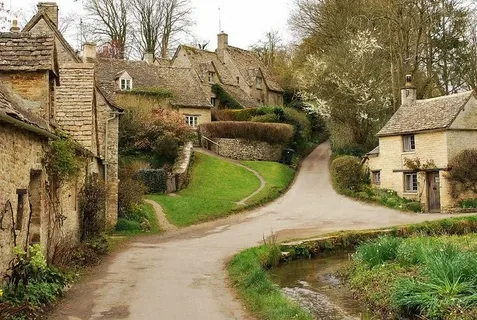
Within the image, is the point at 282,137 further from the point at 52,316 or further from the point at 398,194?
the point at 52,316

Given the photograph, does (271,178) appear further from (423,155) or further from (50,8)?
(50,8)

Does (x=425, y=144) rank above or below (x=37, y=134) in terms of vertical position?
above

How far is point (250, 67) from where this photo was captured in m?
58.6

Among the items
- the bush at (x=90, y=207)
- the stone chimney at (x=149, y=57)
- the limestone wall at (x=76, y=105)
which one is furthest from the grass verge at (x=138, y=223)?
the stone chimney at (x=149, y=57)

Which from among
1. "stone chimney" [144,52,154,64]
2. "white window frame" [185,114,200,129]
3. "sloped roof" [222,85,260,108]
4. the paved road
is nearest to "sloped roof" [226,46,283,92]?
"sloped roof" [222,85,260,108]

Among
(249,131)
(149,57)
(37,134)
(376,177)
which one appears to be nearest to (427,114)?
(376,177)

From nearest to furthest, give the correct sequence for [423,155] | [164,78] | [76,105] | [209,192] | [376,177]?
[76,105] → [209,192] → [423,155] → [376,177] → [164,78]

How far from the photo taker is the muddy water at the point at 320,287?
41.6ft

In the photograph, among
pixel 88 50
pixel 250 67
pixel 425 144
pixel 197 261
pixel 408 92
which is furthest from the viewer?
pixel 250 67

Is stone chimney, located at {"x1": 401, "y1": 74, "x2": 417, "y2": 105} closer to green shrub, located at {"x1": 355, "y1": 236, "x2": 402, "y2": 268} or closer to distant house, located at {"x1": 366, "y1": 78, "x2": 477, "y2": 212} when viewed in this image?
distant house, located at {"x1": 366, "y1": 78, "x2": 477, "y2": 212}

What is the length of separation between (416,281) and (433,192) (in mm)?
22156

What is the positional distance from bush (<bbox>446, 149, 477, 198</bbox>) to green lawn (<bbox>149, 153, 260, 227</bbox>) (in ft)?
39.8

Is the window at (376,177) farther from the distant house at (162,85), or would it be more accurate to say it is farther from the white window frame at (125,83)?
the white window frame at (125,83)

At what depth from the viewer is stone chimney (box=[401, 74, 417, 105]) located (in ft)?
116
